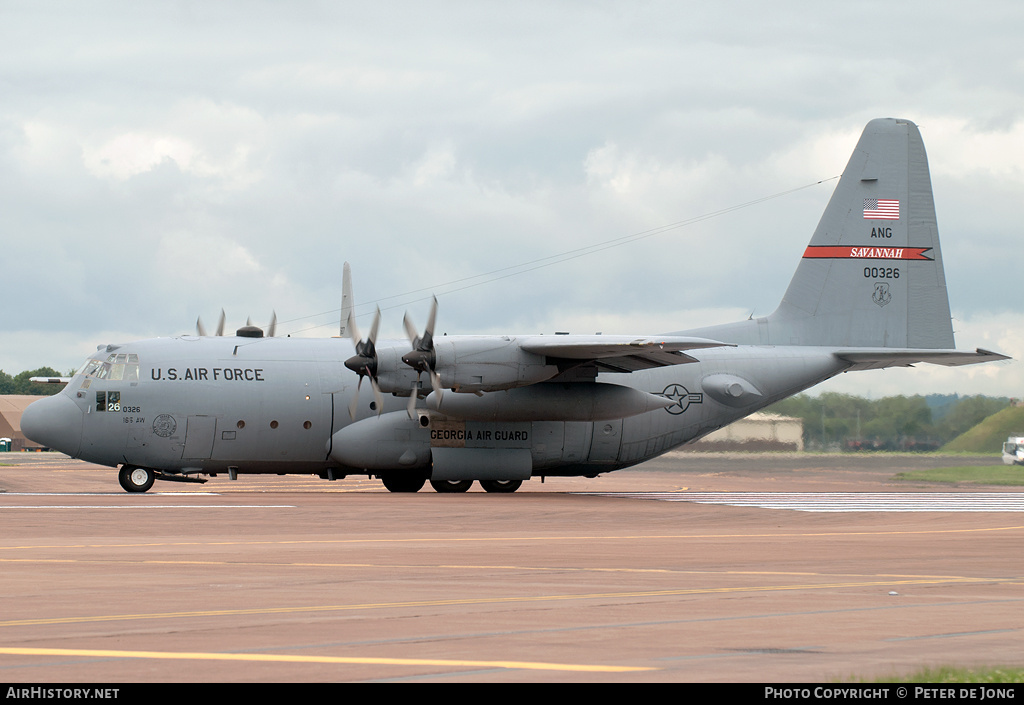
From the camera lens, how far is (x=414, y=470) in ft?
114

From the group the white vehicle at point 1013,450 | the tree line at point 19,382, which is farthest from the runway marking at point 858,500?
the tree line at point 19,382

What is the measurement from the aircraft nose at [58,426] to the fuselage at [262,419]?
1.0 inches

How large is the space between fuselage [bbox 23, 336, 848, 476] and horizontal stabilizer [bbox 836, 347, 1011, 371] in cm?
463

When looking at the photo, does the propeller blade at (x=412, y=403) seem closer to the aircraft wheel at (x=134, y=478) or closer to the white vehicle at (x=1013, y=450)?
the aircraft wheel at (x=134, y=478)

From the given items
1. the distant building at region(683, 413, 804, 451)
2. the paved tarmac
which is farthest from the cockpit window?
the distant building at region(683, 413, 804, 451)

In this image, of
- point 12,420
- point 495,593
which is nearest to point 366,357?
point 495,593

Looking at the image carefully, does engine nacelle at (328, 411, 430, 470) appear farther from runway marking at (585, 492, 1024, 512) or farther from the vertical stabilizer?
the vertical stabilizer

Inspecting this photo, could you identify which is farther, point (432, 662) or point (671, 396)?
point (671, 396)

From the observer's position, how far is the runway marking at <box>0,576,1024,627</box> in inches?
379

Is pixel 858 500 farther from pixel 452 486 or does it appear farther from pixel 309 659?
pixel 309 659

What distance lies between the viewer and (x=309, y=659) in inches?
302

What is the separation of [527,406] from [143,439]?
9.96m

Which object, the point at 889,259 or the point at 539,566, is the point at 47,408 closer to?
the point at 539,566
